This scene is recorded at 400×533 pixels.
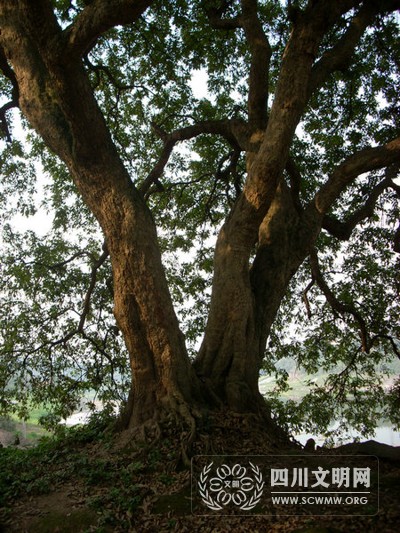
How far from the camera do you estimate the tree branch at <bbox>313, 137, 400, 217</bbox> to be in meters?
5.62

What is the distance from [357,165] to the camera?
5789 millimetres

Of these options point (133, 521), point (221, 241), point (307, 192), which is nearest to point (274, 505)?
point (133, 521)

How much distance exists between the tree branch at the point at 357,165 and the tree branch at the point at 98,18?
11.2ft

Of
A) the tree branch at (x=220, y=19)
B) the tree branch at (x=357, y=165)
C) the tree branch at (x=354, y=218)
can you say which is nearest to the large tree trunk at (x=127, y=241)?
the tree branch at (x=357, y=165)

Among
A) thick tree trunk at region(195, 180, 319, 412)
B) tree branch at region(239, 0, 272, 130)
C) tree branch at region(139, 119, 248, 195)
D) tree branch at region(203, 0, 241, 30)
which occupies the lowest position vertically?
thick tree trunk at region(195, 180, 319, 412)

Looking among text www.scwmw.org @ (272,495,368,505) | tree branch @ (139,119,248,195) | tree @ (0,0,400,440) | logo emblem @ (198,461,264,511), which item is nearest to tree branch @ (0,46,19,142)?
tree @ (0,0,400,440)

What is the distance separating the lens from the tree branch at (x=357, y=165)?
5621mm

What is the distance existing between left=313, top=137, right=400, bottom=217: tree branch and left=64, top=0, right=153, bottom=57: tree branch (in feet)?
11.2

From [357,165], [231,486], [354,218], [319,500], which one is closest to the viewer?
[319,500]

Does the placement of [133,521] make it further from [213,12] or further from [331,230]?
[213,12]

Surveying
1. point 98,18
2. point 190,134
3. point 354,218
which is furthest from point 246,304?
point 98,18

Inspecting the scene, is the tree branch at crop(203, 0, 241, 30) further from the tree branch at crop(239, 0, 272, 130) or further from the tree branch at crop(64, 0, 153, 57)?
the tree branch at crop(64, 0, 153, 57)

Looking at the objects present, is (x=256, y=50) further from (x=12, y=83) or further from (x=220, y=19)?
(x=12, y=83)

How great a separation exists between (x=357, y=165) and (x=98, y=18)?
12.4ft
